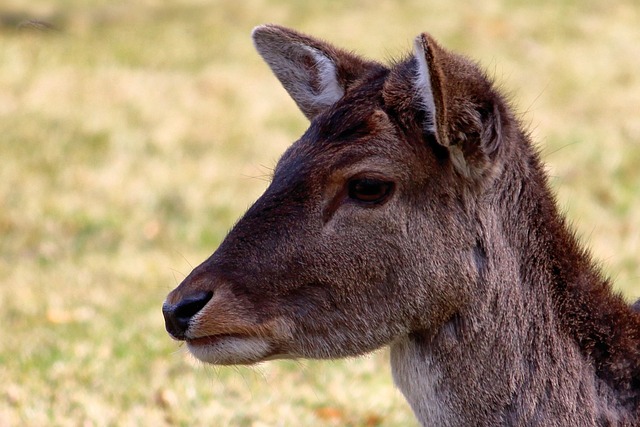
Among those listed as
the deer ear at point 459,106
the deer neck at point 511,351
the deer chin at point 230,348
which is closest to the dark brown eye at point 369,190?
the deer ear at point 459,106

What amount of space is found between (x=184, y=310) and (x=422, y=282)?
0.81 metres

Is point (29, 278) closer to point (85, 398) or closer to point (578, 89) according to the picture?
point (85, 398)

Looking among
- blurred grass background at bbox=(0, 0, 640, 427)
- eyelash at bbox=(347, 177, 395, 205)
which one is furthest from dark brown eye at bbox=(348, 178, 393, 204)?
blurred grass background at bbox=(0, 0, 640, 427)

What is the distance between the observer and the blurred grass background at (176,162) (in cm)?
607

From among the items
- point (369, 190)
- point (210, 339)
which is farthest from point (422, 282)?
point (210, 339)

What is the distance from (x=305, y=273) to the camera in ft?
12.2

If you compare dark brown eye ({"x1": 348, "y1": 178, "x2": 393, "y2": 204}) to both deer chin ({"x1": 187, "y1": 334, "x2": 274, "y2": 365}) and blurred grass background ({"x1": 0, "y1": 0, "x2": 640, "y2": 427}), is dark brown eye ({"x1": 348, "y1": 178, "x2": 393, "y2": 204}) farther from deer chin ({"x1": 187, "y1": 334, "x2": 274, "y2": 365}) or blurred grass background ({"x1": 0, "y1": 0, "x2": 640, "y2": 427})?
blurred grass background ({"x1": 0, "y1": 0, "x2": 640, "y2": 427})

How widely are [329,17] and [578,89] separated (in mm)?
4361

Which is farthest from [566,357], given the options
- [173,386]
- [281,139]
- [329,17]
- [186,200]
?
[329,17]

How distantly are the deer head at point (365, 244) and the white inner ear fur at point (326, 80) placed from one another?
55 cm

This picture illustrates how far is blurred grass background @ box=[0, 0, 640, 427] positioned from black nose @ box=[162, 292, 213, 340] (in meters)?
0.80

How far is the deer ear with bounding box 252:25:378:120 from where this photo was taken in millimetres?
4285

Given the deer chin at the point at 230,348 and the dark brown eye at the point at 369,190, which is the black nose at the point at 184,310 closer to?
the deer chin at the point at 230,348

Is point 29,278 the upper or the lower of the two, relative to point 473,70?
lower
